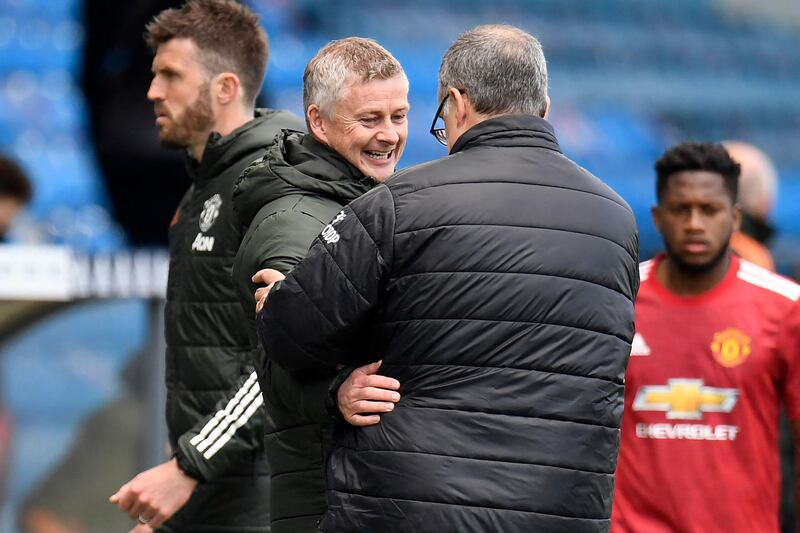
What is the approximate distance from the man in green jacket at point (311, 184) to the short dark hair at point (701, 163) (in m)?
1.27

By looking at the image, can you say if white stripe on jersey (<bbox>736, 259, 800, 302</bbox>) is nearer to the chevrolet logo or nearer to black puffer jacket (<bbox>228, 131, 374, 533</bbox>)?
the chevrolet logo

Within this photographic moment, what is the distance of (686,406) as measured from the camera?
11.7ft

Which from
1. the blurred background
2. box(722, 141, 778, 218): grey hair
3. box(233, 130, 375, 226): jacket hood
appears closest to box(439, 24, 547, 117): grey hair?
box(233, 130, 375, 226): jacket hood

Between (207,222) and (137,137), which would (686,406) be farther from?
(137,137)

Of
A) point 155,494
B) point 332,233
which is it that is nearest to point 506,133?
point 332,233

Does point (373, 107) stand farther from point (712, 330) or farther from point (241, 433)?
point (712, 330)

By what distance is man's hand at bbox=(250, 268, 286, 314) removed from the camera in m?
2.47

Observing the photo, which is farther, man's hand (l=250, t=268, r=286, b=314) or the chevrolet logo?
the chevrolet logo

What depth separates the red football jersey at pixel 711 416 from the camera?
3518 mm

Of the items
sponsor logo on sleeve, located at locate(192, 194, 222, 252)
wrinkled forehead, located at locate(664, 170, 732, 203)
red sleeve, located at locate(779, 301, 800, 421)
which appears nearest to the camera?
sponsor logo on sleeve, located at locate(192, 194, 222, 252)

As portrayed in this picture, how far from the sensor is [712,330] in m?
3.59

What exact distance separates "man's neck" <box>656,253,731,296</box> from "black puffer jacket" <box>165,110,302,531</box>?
111 centimetres

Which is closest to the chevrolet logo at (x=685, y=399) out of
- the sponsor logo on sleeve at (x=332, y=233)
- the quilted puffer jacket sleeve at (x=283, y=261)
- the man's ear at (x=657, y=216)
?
the man's ear at (x=657, y=216)

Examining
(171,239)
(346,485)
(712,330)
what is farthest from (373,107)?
(712,330)
